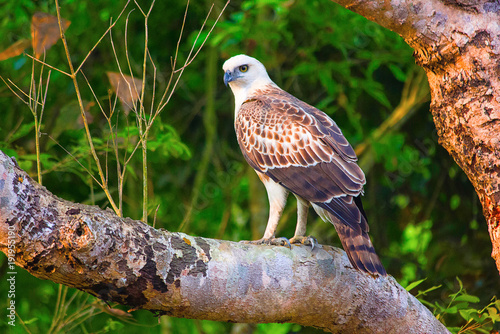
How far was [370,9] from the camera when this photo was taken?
264cm

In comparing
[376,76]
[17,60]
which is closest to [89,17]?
[17,60]

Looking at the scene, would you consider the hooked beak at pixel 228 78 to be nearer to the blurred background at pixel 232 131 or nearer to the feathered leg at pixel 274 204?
the blurred background at pixel 232 131

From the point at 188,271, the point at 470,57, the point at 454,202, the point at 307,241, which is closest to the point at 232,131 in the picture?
the point at 454,202

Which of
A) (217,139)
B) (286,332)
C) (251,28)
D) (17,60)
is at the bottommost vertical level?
(286,332)

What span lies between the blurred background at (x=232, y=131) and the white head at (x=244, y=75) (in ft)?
0.84

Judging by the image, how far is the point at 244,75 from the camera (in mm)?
4195

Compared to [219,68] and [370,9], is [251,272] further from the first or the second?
[219,68]

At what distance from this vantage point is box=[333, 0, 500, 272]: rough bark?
263 centimetres

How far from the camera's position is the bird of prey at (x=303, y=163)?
3043 mm

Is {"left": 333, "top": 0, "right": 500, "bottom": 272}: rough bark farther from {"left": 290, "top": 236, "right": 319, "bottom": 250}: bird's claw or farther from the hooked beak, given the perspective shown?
the hooked beak

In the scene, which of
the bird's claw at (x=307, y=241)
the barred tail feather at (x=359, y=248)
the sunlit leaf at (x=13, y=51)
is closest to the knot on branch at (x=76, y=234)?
the bird's claw at (x=307, y=241)

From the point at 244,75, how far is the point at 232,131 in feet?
5.67

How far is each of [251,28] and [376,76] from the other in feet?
5.54

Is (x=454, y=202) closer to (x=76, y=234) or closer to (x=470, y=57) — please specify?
(x=470, y=57)
